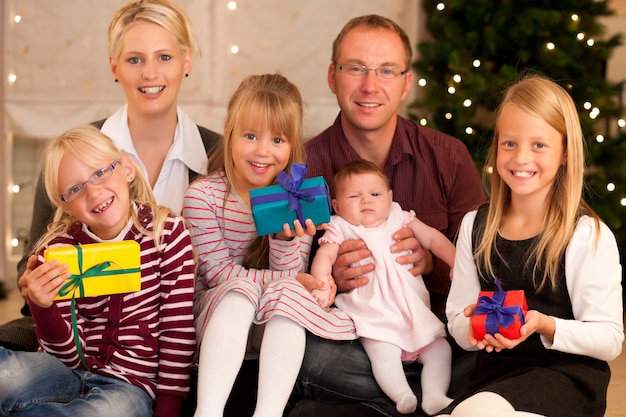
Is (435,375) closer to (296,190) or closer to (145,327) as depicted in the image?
(296,190)

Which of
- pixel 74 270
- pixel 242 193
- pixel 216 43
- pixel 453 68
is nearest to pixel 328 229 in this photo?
pixel 242 193

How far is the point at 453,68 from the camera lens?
433cm

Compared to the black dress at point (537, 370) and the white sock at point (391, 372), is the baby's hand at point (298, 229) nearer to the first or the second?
the white sock at point (391, 372)

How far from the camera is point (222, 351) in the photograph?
2.20 metres

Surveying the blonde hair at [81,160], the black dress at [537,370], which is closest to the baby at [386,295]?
the black dress at [537,370]

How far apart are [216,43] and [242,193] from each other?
2.30 metres

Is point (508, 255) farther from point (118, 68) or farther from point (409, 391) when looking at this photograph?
point (118, 68)

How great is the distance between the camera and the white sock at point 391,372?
229 centimetres

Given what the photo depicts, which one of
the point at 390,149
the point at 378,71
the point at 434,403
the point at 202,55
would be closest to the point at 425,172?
the point at 390,149

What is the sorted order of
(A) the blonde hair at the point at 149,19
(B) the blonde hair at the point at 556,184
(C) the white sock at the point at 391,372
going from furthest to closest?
(A) the blonde hair at the point at 149,19
(C) the white sock at the point at 391,372
(B) the blonde hair at the point at 556,184

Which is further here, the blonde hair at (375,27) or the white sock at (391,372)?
the blonde hair at (375,27)

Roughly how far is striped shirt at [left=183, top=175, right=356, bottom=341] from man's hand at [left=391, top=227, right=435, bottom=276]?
0.87 feet

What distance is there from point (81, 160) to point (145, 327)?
19.2 inches

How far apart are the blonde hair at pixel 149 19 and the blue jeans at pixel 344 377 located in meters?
1.16
